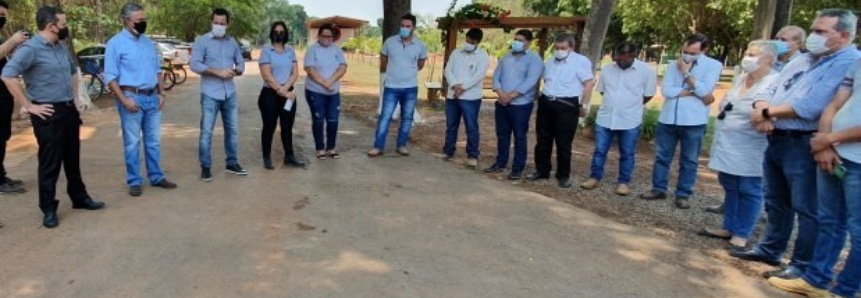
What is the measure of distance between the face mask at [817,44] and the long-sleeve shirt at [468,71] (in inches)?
136

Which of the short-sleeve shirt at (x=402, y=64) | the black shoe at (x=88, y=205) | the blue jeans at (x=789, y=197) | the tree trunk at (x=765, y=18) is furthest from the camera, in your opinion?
the tree trunk at (x=765, y=18)

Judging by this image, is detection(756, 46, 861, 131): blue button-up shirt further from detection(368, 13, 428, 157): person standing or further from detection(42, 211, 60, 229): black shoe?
detection(42, 211, 60, 229): black shoe

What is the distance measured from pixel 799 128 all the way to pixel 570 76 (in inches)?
94.0

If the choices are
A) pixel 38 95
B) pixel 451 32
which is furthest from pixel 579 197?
pixel 451 32

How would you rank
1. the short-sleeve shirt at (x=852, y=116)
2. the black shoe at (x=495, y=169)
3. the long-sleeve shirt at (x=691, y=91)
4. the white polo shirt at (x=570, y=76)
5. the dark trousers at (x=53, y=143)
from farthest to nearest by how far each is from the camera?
the black shoe at (x=495, y=169), the white polo shirt at (x=570, y=76), the long-sleeve shirt at (x=691, y=91), the dark trousers at (x=53, y=143), the short-sleeve shirt at (x=852, y=116)

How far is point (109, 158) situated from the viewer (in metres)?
6.41

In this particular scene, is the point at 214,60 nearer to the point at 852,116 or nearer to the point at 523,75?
the point at 523,75

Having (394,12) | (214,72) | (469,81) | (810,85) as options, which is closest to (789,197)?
(810,85)

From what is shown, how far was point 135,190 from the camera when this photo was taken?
4.98m

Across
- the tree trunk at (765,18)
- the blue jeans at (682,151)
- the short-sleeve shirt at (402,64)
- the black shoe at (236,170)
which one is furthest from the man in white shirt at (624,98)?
the tree trunk at (765,18)

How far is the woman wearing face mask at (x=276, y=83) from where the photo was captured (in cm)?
595

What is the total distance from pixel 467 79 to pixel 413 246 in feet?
9.59

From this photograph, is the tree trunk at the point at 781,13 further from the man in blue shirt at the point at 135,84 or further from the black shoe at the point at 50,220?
the black shoe at the point at 50,220

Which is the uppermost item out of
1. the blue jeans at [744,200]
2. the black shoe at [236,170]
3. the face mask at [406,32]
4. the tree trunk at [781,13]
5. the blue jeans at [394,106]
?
the tree trunk at [781,13]
